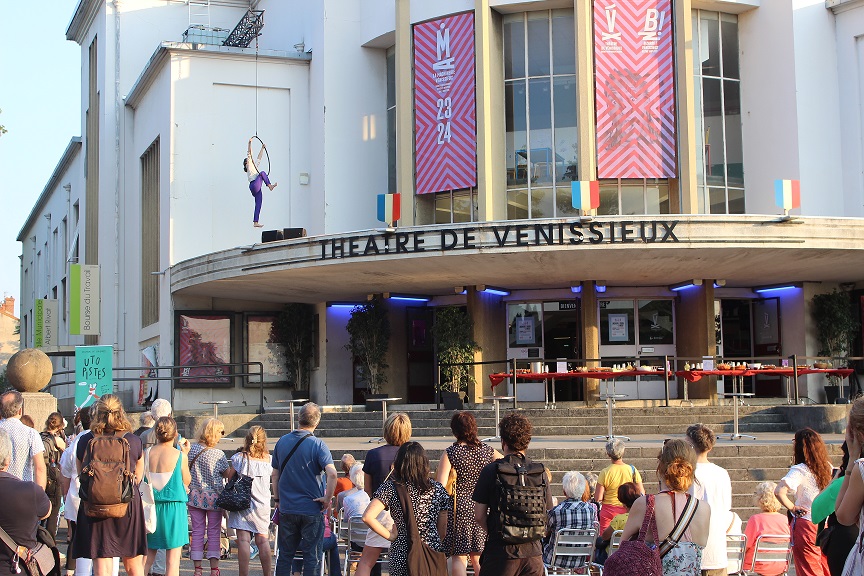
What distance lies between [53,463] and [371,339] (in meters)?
14.1

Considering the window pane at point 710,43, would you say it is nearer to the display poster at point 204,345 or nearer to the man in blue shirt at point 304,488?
the display poster at point 204,345

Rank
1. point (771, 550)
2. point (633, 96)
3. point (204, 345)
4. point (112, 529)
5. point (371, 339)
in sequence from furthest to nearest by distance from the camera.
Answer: point (204, 345), point (371, 339), point (633, 96), point (771, 550), point (112, 529)

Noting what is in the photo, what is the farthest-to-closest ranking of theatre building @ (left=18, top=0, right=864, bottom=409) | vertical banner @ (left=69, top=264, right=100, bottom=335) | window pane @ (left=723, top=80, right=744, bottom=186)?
vertical banner @ (left=69, top=264, right=100, bottom=335)
window pane @ (left=723, top=80, right=744, bottom=186)
theatre building @ (left=18, top=0, right=864, bottom=409)

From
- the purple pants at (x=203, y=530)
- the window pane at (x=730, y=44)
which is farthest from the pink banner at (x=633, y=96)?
the purple pants at (x=203, y=530)

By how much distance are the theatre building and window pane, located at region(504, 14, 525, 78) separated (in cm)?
7

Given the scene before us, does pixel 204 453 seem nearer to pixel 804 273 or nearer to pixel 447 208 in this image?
pixel 447 208

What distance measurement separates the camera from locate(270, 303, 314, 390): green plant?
26547 mm

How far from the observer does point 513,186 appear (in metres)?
23.7

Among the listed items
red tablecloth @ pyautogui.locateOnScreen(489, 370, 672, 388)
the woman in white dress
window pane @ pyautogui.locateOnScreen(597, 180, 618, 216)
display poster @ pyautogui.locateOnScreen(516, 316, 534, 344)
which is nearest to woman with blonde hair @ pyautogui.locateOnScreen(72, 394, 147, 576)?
the woman in white dress

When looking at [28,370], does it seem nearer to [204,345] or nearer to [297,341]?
[204,345]

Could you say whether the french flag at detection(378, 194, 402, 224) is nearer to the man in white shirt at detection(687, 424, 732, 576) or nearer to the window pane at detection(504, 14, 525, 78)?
the window pane at detection(504, 14, 525, 78)

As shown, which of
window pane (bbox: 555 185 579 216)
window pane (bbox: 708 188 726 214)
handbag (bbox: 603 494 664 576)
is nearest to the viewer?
handbag (bbox: 603 494 664 576)

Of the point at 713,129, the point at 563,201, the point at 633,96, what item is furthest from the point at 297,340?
the point at 713,129

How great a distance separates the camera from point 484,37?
23.2m
